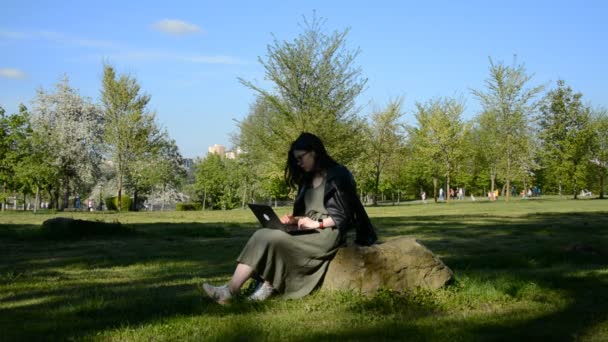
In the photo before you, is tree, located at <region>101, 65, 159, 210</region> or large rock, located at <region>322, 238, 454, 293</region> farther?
tree, located at <region>101, 65, 159, 210</region>

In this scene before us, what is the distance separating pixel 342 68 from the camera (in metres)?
39.5

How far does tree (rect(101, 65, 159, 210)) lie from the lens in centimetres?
4834

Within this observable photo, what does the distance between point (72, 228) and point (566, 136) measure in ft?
161

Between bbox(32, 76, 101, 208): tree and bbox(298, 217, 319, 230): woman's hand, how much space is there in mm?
45513

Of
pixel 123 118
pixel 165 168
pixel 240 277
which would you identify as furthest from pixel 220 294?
pixel 165 168

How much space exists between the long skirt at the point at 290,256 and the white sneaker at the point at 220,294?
0.29m

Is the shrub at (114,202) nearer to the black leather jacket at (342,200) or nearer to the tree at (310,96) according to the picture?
the tree at (310,96)

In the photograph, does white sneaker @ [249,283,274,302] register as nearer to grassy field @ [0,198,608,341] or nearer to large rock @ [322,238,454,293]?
grassy field @ [0,198,608,341]

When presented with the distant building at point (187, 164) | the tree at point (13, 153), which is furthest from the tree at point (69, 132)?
the distant building at point (187, 164)

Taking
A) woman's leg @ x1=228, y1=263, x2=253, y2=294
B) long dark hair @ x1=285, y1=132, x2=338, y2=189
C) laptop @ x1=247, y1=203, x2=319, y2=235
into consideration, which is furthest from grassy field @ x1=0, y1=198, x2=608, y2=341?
long dark hair @ x1=285, y1=132, x2=338, y2=189

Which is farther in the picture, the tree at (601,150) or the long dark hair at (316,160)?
the tree at (601,150)

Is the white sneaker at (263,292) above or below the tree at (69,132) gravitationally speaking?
below

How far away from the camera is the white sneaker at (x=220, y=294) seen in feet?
18.2

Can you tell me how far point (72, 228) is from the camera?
1463 cm
